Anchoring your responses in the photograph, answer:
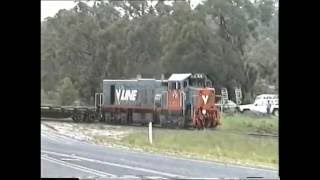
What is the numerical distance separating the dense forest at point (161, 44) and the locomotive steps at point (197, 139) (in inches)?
7.3

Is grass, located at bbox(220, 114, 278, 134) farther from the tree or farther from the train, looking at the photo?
the tree

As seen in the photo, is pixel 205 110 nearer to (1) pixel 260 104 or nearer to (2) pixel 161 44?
(1) pixel 260 104

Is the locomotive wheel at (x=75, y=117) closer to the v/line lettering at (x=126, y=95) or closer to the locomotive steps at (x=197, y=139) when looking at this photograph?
the locomotive steps at (x=197, y=139)

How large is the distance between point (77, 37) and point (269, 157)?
1.25 metres

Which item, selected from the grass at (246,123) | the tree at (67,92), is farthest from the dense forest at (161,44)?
the grass at (246,123)

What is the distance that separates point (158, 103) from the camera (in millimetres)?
2951

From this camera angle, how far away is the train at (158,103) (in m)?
2.84

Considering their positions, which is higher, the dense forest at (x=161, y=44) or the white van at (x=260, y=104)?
the dense forest at (x=161, y=44)

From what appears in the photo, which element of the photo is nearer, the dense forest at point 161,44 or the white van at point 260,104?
the white van at point 260,104
